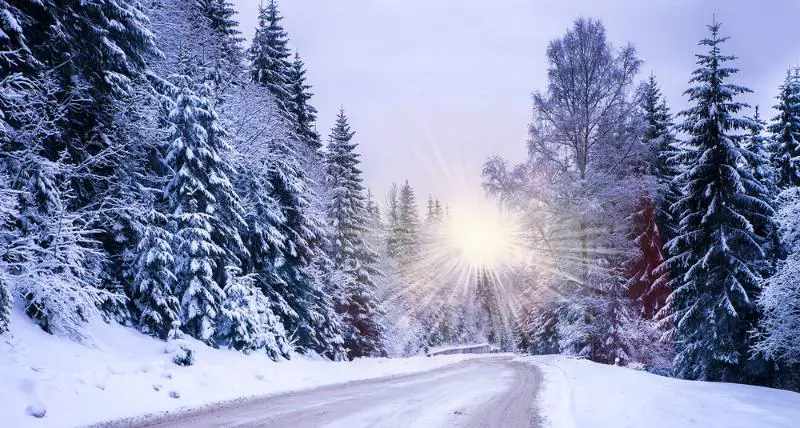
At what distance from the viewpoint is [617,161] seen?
17.9 meters

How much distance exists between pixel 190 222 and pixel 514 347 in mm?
65507

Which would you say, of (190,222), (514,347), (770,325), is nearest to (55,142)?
(190,222)

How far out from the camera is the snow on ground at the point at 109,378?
6.62 metres

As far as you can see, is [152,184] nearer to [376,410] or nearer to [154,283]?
[154,283]

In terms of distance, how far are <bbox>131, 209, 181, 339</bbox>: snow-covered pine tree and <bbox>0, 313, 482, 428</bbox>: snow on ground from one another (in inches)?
22.3

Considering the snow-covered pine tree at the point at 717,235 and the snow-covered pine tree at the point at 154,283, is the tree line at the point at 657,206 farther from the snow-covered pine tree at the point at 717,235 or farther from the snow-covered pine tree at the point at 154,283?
the snow-covered pine tree at the point at 154,283

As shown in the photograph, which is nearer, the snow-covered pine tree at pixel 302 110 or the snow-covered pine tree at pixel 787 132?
the snow-covered pine tree at pixel 787 132

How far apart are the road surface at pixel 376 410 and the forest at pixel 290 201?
145 inches

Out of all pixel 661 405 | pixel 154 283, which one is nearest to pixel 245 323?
pixel 154 283

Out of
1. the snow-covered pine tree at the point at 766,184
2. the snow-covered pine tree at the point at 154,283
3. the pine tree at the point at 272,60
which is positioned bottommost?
the snow-covered pine tree at the point at 154,283

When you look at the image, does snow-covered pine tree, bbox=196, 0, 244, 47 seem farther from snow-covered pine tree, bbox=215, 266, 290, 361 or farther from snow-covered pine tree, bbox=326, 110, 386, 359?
snow-covered pine tree, bbox=215, 266, 290, 361

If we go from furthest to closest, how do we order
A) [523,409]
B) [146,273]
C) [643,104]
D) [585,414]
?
[643,104] < [146,273] < [523,409] < [585,414]

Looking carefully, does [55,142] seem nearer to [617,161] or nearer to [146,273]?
[146,273]

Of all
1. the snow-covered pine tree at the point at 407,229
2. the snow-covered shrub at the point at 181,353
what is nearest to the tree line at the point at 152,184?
the snow-covered shrub at the point at 181,353
